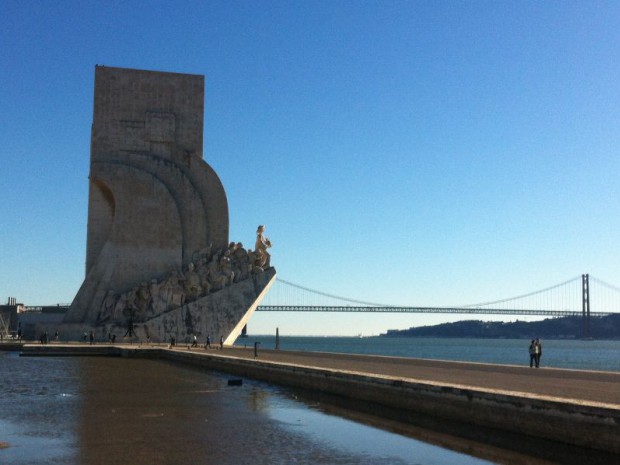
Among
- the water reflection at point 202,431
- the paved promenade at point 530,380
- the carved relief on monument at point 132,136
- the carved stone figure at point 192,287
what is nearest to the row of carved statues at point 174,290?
the carved stone figure at point 192,287

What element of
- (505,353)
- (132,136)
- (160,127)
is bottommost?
(505,353)

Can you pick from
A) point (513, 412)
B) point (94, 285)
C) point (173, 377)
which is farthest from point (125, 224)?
point (513, 412)

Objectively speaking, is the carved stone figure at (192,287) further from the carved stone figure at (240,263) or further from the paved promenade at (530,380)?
the paved promenade at (530,380)

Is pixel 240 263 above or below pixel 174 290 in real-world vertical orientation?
above

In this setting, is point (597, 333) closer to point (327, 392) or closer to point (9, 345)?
point (9, 345)

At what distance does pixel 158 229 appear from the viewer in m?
23.2

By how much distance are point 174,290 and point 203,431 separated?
54.1 feet

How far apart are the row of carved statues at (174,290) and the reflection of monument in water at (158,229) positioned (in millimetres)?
28

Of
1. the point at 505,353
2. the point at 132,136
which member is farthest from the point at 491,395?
the point at 505,353

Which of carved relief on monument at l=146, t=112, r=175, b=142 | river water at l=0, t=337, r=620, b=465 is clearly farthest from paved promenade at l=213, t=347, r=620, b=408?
carved relief on monument at l=146, t=112, r=175, b=142

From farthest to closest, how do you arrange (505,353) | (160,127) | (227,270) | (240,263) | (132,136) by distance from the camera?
(505,353) < (160,127) < (132,136) < (240,263) < (227,270)

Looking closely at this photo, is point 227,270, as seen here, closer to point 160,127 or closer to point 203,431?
point 160,127

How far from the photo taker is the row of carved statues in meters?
22.0

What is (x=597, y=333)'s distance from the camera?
68938mm
